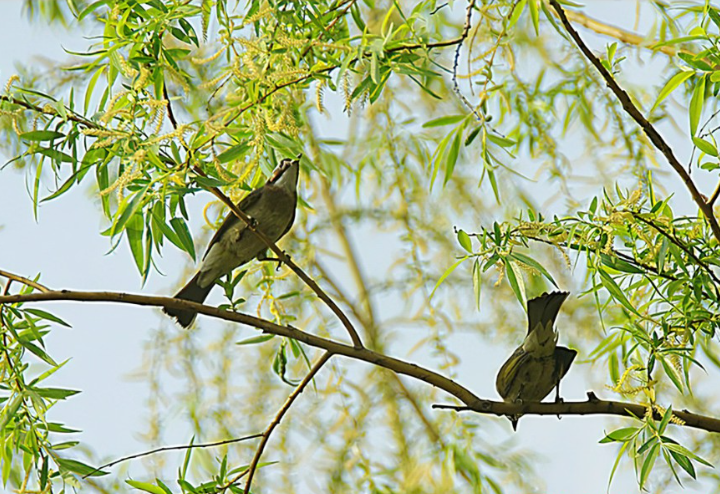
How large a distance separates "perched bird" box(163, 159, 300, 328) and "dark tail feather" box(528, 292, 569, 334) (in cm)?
67

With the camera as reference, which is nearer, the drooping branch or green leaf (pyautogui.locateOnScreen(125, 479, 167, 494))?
the drooping branch

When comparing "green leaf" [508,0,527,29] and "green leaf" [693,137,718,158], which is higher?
"green leaf" [508,0,527,29]

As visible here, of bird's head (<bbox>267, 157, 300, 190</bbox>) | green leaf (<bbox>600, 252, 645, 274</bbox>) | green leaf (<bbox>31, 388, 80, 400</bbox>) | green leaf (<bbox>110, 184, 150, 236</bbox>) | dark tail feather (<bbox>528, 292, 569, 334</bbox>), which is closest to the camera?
green leaf (<bbox>110, 184, 150, 236</bbox>)

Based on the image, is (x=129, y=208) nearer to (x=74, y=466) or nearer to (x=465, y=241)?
(x=465, y=241)

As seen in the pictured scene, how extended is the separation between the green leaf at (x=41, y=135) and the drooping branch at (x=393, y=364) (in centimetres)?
24

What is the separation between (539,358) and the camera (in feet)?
7.06

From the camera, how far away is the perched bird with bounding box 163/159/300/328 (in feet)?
6.98

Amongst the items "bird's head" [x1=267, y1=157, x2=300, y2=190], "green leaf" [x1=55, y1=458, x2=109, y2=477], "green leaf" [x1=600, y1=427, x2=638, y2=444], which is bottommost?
"green leaf" [x1=600, y1=427, x2=638, y2=444]

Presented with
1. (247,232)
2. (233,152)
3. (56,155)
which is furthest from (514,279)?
(247,232)

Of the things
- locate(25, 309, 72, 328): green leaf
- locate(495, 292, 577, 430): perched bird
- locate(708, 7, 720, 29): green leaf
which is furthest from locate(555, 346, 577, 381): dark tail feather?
locate(25, 309, 72, 328): green leaf

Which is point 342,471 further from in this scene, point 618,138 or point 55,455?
point 618,138

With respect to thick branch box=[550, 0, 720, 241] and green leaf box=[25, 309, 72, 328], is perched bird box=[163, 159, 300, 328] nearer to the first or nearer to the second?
green leaf box=[25, 309, 72, 328]

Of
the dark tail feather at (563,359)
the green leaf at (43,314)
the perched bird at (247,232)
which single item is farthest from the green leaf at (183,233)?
the dark tail feather at (563,359)

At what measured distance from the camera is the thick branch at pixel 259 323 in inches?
52.7
